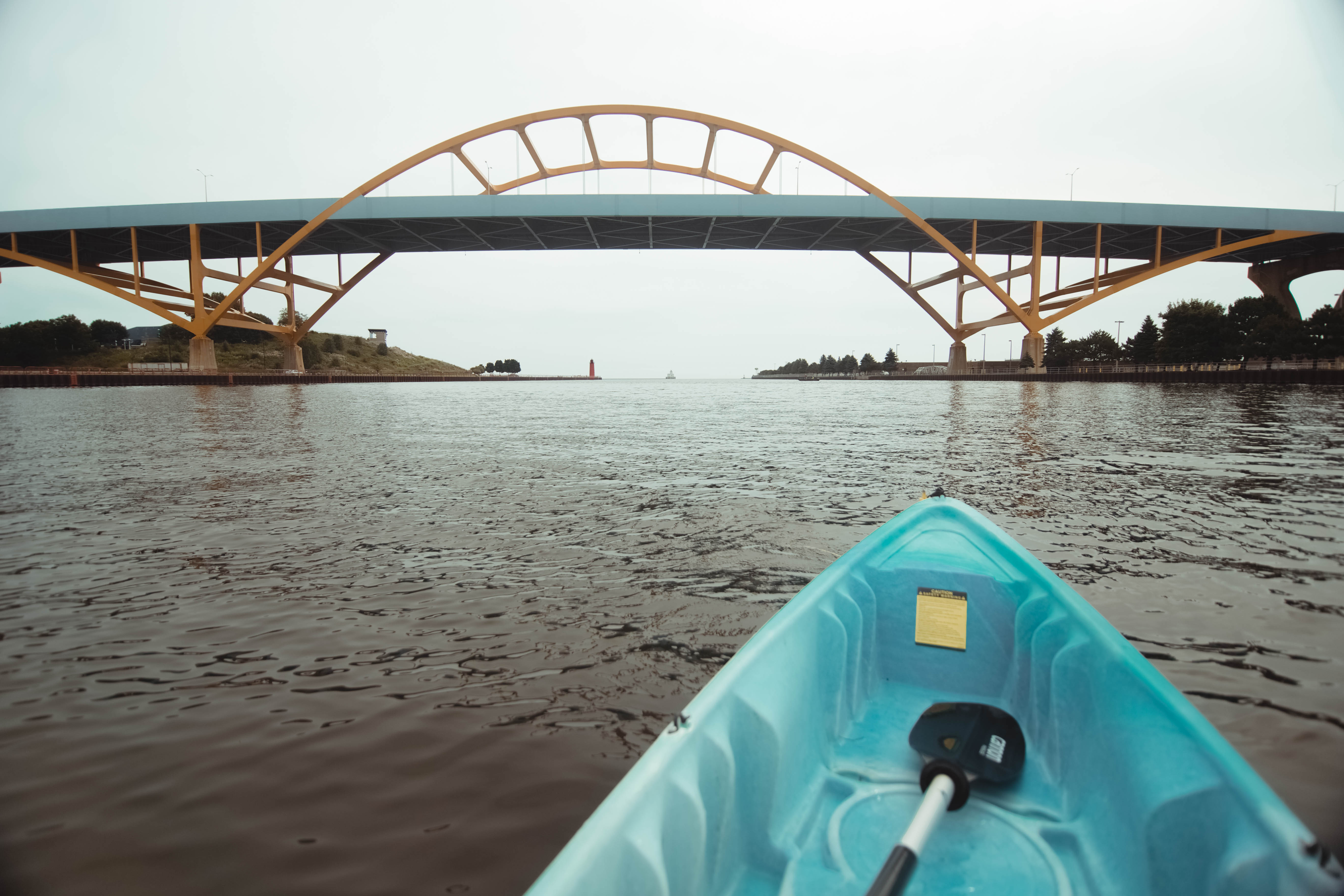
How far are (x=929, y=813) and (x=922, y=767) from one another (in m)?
0.85

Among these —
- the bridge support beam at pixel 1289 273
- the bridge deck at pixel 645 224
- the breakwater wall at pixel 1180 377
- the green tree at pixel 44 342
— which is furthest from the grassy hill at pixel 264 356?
the bridge support beam at pixel 1289 273

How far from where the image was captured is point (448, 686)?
132 inches

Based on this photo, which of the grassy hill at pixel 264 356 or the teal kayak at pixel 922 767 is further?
the grassy hill at pixel 264 356

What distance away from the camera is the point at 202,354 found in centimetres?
4838

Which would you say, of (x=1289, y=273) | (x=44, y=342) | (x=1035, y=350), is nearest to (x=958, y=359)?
(x=1035, y=350)

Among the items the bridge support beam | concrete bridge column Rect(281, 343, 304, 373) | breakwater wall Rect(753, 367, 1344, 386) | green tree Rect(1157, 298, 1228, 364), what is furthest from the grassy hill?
the bridge support beam

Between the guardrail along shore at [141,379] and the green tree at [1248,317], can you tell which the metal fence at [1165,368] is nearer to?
the green tree at [1248,317]

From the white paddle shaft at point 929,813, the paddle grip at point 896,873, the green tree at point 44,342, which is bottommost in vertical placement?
the white paddle shaft at point 929,813

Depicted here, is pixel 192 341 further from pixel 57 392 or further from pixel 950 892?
pixel 950 892

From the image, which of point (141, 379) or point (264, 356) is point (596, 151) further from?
point (264, 356)

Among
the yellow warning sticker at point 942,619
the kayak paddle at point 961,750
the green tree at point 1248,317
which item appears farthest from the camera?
the green tree at point 1248,317

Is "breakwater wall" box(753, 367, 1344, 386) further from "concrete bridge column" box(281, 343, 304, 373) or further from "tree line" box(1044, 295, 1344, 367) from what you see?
"concrete bridge column" box(281, 343, 304, 373)

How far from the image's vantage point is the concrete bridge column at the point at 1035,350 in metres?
51.1

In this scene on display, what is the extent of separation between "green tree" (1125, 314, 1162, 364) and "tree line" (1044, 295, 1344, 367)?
0.32ft
